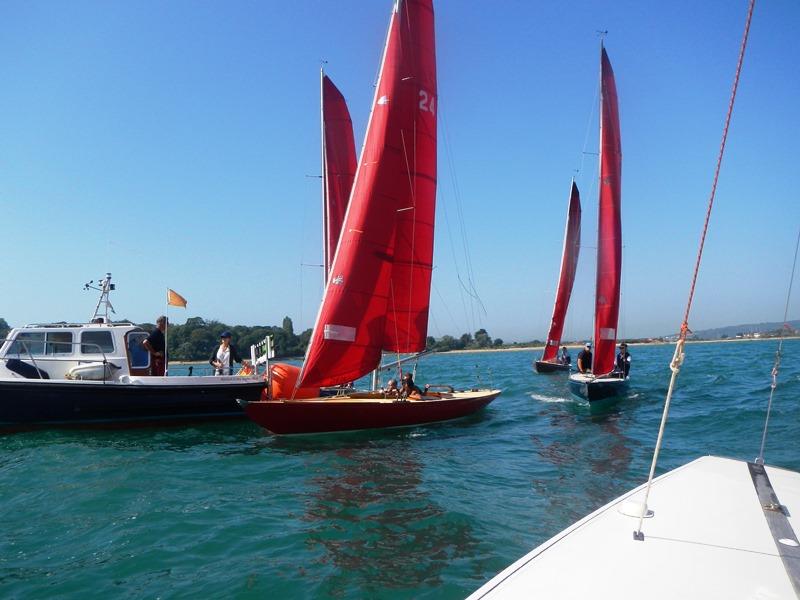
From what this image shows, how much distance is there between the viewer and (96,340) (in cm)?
1477

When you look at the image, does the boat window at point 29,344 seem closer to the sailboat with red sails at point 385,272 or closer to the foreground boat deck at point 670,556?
the sailboat with red sails at point 385,272

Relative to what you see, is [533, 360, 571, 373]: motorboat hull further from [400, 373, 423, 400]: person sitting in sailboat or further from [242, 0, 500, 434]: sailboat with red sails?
[400, 373, 423, 400]: person sitting in sailboat

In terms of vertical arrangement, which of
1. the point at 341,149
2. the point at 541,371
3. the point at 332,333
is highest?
the point at 341,149

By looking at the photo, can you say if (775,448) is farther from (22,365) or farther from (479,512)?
(22,365)

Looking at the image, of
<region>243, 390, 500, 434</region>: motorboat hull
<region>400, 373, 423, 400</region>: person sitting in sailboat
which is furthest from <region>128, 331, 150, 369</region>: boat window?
<region>400, 373, 423, 400</region>: person sitting in sailboat

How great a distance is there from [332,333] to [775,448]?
9504 millimetres

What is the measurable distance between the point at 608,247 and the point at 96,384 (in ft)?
57.9

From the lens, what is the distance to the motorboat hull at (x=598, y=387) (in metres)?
17.8

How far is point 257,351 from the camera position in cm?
1764

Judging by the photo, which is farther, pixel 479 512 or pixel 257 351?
pixel 257 351

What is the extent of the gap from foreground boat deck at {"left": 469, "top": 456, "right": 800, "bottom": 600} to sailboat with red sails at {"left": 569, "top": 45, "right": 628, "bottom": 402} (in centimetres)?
1502

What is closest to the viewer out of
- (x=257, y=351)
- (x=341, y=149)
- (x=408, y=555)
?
(x=408, y=555)

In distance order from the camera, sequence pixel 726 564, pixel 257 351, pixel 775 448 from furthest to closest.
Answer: pixel 257 351
pixel 775 448
pixel 726 564

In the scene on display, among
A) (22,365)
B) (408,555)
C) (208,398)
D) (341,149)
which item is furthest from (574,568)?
(341,149)
